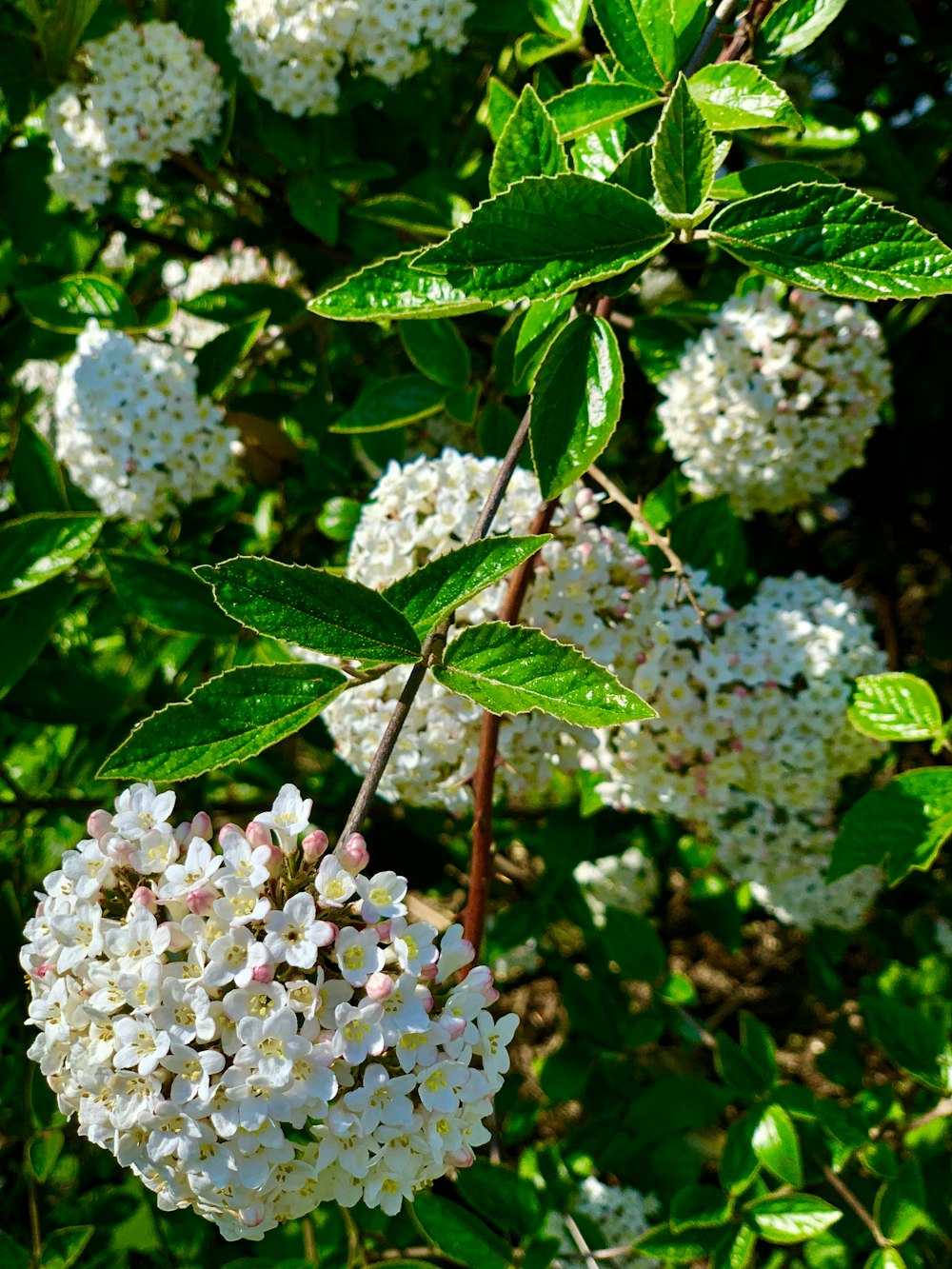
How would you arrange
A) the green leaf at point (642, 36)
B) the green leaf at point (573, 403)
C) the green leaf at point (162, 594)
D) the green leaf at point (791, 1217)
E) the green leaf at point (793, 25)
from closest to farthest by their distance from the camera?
the green leaf at point (573, 403)
the green leaf at point (642, 36)
the green leaf at point (793, 25)
the green leaf at point (791, 1217)
the green leaf at point (162, 594)

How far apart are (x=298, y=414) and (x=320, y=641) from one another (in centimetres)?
149

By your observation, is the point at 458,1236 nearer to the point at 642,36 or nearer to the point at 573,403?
the point at 573,403

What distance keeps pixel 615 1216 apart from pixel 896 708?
1.28 metres

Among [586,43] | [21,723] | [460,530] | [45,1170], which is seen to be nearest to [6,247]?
[21,723]

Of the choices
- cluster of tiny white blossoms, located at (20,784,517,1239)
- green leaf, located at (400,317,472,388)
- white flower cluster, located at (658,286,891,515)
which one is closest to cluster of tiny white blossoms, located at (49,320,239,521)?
green leaf, located at (400,317,472,388)

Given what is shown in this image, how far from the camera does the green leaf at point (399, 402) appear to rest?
6.52 feet

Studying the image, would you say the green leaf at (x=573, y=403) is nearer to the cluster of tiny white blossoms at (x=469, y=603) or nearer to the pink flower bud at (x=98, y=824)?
the cluster of tiny white blossoms at (x=469, y=603)

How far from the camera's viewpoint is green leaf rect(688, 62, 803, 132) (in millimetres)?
1217

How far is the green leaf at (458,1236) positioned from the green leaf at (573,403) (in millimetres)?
999

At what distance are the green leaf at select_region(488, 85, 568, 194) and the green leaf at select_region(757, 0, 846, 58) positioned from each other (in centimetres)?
50

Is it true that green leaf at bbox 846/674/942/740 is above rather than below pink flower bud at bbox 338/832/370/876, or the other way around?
below

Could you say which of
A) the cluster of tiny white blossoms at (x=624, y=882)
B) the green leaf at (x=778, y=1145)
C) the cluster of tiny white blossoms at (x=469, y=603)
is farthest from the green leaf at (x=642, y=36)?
the cluster of tiny white blossoms at (x=624, y=882)

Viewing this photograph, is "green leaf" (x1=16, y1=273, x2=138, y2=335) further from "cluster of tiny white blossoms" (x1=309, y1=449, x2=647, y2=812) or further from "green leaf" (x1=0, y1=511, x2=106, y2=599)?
"cluster of tiny white blossoms" (x1=309, y1=449, x2=647, y2=812)

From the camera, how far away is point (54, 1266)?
1.75m
